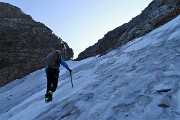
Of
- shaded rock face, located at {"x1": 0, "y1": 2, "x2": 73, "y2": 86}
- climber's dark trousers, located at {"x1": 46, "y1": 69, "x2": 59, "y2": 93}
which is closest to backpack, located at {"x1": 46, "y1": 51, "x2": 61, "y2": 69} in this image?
climber's dark trousers, located at {"x1": 46, "y1": 69, "x2": 59, "y2": 93}

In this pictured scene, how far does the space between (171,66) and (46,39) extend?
33.7 m

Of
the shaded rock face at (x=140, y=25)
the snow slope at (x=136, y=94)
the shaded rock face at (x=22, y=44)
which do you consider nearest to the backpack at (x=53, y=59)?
the snow slope at (x=136, y=94)

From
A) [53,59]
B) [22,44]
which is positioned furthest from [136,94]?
[22,44]

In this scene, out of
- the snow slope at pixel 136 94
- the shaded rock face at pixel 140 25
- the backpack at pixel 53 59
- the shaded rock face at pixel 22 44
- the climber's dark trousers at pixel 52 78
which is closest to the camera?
the snow slope at pixel 136 94

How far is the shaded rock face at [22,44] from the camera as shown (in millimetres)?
34000

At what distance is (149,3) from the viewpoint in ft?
99.1

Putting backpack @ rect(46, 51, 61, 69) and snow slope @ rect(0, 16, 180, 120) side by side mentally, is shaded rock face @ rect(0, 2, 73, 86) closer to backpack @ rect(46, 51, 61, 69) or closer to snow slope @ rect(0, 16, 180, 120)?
backpack @ rect(46, 51, 61, 69)

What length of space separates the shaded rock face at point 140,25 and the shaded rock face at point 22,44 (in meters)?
6.72

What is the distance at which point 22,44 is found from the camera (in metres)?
38.7

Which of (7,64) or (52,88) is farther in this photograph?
(7,64)

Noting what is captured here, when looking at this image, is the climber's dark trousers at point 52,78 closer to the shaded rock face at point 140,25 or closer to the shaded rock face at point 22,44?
the shaded rock face at point 140,25

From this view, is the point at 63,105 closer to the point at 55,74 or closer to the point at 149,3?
the point at 55,74

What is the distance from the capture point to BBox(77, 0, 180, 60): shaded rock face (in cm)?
2192

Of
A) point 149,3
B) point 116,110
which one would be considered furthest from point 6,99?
point 149,3
